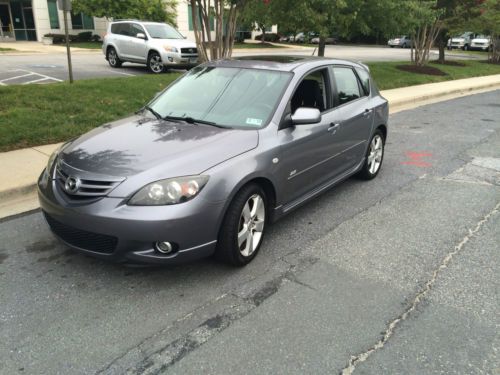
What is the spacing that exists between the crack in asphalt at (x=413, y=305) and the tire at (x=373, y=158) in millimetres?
1548

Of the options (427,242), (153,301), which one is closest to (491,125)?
(427,242)

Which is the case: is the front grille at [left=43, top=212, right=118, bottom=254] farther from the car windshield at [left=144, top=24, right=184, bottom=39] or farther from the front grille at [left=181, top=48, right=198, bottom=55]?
the car windshield at [left=144, top=24, right=184, bottom=39]

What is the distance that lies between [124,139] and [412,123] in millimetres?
8141

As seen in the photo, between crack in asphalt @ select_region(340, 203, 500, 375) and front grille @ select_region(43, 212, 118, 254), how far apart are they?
5.59 feet

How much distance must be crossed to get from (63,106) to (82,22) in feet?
103

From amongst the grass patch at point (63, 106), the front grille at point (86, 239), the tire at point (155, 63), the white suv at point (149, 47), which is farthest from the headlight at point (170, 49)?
the front grille at point (86, 239)

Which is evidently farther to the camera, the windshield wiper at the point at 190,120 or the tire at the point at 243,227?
the windshield wiper at the point at 190,120

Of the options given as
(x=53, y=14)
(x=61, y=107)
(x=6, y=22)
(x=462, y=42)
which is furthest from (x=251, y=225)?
(x=462, y=42)

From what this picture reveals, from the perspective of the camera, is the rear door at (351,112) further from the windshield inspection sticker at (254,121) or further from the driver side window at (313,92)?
the windshield inspection sticker at (254,121)

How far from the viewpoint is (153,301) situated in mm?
3219

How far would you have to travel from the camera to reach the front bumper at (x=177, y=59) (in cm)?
1441

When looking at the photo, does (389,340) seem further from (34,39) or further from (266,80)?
(34,39)

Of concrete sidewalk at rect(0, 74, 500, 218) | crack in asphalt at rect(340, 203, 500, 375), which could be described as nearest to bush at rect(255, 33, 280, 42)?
concrete sidewalk at rect(0, 74, 500, 218)

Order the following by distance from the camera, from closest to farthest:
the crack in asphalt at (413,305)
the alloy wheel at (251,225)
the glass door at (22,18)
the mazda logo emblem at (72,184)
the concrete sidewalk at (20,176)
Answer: the crack in asphalt at (413,305), the mazda logo emblem at (72,184), the alloy wheel at (251,225), the concrete sidewalk at (20,176), the glass door at (22,18)
